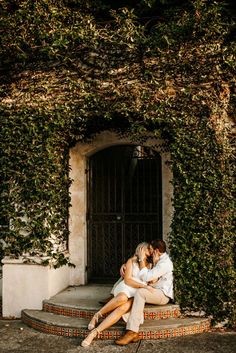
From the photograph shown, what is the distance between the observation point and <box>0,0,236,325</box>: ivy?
7070mm

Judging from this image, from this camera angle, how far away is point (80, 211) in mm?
8766

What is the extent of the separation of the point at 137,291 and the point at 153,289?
1.35 feet

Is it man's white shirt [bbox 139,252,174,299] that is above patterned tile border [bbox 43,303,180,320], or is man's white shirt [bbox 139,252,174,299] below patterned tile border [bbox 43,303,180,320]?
above

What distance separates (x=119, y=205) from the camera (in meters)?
8.95

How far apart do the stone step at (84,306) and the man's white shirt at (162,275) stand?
0.27 meters

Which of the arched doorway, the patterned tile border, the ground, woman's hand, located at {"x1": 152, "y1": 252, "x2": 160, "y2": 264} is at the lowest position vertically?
the ground

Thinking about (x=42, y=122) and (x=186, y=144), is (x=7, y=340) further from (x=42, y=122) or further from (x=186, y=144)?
(x=186, y=144)

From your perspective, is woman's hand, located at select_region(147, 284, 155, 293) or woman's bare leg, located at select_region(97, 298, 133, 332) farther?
woman's hand, located at select_region(147, 284, 155, 293)

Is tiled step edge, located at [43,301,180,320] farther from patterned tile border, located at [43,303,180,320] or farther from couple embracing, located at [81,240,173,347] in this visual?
couple embracing, located at [81,240,173,347]

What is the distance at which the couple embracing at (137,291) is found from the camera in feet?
20.1

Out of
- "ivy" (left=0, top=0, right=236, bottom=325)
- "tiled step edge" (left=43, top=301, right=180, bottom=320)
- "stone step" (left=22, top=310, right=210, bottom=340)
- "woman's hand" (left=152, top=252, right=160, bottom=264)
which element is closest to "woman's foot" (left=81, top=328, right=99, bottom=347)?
"stone step" (left=22, top=310, right=210, bottom=340)

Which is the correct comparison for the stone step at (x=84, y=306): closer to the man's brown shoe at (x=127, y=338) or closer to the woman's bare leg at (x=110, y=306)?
the woman's bare leg at (x=110, y=306)

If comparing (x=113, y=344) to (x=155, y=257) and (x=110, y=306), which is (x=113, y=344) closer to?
(x=110, y=306)

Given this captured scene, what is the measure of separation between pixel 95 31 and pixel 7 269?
454 cm
